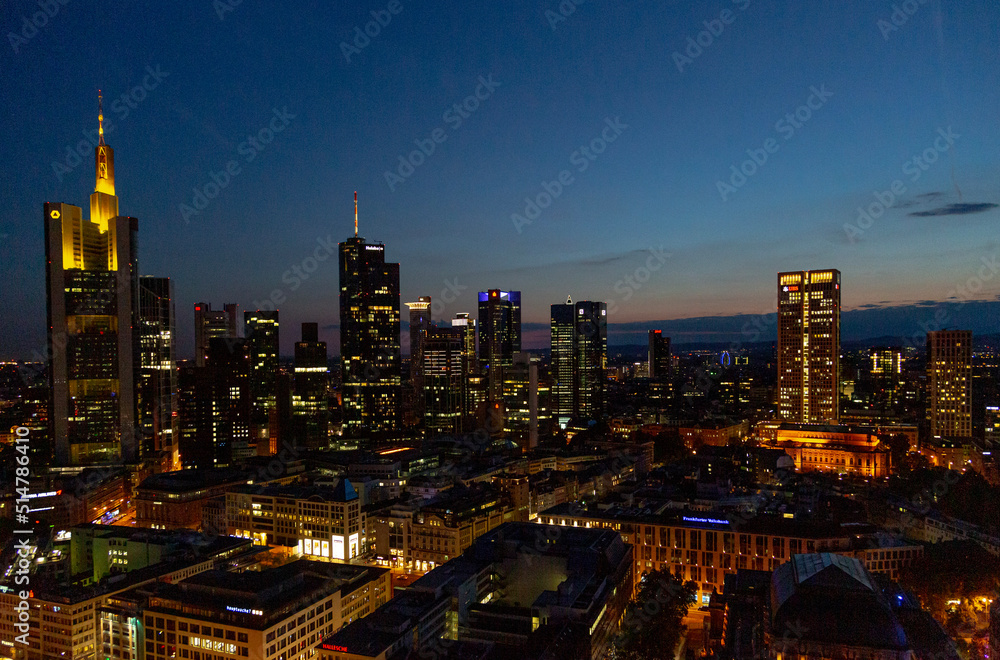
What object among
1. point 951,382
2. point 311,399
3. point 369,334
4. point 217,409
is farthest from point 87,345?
point 951,382

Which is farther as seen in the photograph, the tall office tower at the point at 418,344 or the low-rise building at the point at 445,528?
the tall office tower at the point at 418,344

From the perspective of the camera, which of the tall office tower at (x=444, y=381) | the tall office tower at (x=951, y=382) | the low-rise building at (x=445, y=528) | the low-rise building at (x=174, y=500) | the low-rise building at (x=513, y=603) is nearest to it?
the low-rise building at (x=513, y=603)

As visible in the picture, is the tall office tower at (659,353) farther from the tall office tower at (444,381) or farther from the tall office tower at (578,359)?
the tall office tower at (444,381)

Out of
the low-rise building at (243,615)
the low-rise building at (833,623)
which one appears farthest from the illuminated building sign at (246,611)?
the low-rise building at (833,623)

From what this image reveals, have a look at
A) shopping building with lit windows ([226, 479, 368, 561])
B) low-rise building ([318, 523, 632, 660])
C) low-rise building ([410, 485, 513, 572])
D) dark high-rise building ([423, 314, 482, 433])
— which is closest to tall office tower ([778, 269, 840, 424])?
dark high-rise building ([423, 314, 482, 433])

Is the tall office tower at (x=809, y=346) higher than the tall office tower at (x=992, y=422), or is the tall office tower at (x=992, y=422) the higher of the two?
the tall office tower at (x=809, y=346)

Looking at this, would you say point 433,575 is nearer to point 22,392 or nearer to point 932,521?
point 932,521

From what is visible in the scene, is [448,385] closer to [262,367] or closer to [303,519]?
[262,367]
